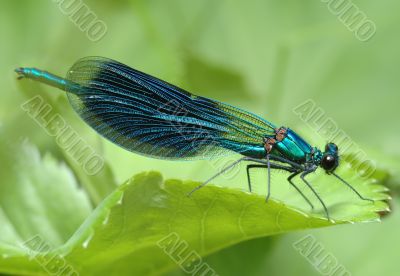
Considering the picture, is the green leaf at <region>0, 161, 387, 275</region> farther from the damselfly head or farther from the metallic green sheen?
the metallic green sheen

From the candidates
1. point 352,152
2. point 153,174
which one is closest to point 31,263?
point 153,174

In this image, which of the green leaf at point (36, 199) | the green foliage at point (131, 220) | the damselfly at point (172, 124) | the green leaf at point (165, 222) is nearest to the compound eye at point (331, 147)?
the damselfly at point (172, 124)

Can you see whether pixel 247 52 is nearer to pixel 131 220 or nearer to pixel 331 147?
pixel 331 147

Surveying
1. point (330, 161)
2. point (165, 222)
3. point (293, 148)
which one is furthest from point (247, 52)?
point (165, 222)

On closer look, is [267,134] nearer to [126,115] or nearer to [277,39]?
[126,115]

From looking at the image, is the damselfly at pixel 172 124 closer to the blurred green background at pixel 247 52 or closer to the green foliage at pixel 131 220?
the green foliage at pixel 131 220

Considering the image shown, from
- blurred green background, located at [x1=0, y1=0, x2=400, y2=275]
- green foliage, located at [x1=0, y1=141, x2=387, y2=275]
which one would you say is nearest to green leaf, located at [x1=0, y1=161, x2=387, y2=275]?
green foliage, located at [x1=0, y1=141, x2=387, y2=275]
